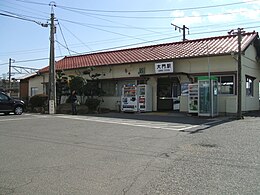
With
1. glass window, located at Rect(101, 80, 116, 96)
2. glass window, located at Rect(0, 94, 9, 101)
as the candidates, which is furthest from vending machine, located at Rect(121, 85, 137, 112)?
glass window, located at Rect(0, 94, 9, 101)

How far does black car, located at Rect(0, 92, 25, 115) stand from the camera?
20.5 meters

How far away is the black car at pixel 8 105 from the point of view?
67.4 ft

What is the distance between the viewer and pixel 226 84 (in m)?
18.8

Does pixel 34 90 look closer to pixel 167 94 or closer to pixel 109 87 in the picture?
pixel 109 87

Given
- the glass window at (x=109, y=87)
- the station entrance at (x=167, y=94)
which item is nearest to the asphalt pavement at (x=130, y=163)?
the station entrance at (x=167, y=94)

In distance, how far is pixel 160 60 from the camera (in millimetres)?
21141

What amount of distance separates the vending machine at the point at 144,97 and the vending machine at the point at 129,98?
316mm

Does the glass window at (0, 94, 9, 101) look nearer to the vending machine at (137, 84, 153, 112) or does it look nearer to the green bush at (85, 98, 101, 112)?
the green bush at (85, 98, 101, 112)

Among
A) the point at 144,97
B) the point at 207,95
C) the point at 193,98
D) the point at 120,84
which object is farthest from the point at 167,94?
the point at 207,95

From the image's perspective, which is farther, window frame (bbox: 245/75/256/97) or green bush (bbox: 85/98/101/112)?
green bush (bbox: 85/98/101/112)

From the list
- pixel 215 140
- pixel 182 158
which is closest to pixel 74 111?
pixel 215 140

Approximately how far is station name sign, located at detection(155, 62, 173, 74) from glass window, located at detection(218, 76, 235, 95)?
347 centimetres

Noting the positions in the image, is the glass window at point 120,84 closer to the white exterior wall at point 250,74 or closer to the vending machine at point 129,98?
the vending machine at point 129,98

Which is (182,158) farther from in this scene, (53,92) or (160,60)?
(53,92)
